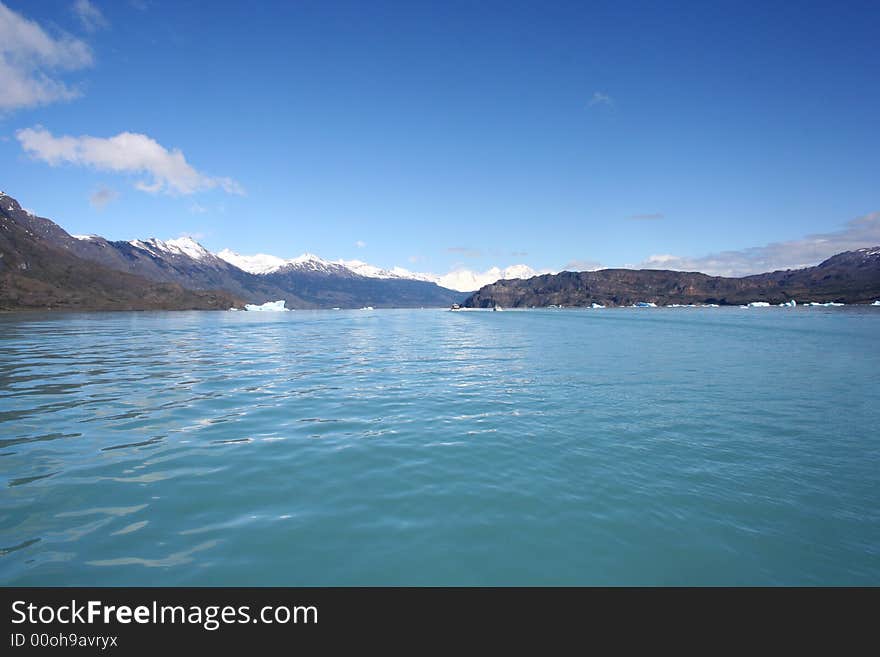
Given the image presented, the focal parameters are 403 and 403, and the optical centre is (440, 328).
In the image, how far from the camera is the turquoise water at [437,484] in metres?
7.42

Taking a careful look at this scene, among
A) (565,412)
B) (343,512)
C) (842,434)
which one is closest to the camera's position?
(343,512)

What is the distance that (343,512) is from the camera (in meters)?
9.32

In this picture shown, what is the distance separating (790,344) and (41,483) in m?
64.4

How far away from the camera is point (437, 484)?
10.8 metres

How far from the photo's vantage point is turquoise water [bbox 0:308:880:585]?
24.3 ft

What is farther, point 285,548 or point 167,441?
point 167,441

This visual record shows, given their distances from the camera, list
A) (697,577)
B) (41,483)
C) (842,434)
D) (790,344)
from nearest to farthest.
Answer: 1. (697,577)
2. (41,483)
3. (842,434)
4. (790,344)

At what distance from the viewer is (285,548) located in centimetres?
786

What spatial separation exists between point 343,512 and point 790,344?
58.7 metres

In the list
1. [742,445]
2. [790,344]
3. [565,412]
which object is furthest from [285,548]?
[790,344]
